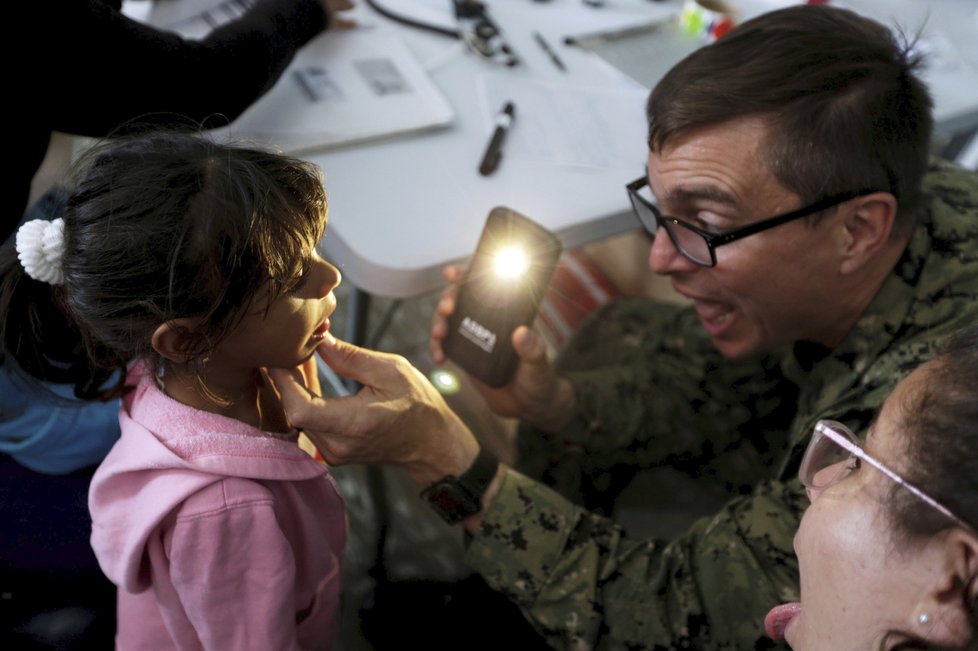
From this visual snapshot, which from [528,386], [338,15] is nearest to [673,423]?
[528,386]

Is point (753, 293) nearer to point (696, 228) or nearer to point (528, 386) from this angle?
point (696, 228)

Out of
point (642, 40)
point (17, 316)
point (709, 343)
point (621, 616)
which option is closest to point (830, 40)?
point (709, 343)

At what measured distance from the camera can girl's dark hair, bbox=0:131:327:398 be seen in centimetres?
60

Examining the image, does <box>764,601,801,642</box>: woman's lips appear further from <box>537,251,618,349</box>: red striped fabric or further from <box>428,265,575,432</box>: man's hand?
<box>537,251,618,349</box>: red striped fabric

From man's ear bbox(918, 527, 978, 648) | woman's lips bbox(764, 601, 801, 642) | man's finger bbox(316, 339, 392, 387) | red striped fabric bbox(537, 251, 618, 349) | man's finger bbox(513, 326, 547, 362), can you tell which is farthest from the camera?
red striped fabric bbox(537, 251, 618, 349)

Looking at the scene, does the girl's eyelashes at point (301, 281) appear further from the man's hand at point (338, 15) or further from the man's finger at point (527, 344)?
the man's hand at point (338, 15)

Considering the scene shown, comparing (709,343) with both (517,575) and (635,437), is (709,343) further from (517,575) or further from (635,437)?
(517,575)

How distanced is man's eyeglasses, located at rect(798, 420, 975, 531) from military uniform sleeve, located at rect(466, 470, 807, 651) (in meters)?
0.20

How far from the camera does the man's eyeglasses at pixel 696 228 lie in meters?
0.91

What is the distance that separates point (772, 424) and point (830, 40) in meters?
0.62

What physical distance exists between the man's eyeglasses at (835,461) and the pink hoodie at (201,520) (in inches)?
19.8

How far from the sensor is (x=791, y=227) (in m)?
0.93

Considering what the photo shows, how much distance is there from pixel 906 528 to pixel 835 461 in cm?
21

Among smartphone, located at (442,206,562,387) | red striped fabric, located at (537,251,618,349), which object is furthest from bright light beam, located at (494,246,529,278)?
red striped fabric, located at (537,251,618,349)
